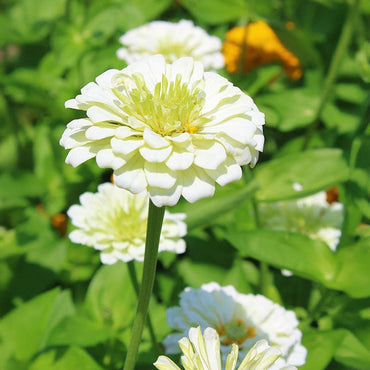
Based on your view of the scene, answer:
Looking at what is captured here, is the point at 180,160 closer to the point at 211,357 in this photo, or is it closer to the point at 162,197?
the point at 162,197

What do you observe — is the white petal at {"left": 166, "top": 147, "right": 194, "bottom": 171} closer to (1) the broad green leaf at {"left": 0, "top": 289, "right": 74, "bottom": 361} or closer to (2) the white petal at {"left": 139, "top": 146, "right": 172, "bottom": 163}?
(2) the white petal at {"left": 139, "top": 146, "right": 172, "bottom": 163}

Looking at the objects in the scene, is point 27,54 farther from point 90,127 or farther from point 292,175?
point 90,127

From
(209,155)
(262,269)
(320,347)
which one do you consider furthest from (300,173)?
(209,155)

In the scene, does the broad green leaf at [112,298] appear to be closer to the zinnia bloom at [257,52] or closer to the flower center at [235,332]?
the flower center at [235,332]

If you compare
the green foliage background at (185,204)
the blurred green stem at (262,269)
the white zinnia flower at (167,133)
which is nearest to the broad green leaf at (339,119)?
the green foliage background at (185,204)

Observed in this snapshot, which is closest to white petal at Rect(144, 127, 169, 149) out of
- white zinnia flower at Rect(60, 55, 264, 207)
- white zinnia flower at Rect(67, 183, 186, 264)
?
white zinnia flower at Rect(60, 55, 264, 207)
